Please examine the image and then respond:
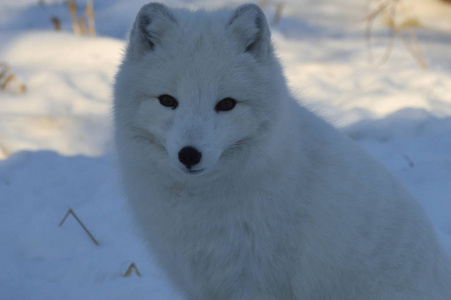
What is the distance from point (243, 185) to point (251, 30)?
0.69 m

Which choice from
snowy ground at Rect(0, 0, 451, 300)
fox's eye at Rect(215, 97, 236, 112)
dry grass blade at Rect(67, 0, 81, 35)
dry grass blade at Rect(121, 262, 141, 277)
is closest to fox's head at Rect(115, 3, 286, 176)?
fox's eye at Rect(215, 97, 236, 112)

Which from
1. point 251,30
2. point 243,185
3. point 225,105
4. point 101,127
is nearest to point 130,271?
point 243,185

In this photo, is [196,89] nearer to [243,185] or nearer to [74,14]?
[243,185]

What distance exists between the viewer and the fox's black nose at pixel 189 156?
2.13m

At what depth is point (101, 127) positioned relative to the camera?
5160mm

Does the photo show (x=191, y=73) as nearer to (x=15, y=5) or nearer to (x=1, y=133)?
(x=1, y=133)

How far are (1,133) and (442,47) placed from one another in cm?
545

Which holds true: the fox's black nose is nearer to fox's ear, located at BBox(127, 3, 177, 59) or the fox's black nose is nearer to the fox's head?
the fox's head

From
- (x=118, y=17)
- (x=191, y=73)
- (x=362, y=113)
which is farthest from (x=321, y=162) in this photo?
(x=118, y=17)

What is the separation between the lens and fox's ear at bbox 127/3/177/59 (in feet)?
7.83

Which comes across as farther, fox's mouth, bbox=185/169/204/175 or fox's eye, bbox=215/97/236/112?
A: fox's eye, bbox=215/97/236/112

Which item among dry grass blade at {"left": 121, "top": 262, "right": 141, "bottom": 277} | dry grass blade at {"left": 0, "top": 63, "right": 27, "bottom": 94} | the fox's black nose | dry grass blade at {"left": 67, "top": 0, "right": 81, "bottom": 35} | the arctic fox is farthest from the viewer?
dry grass blade at {"left": 67, "top": 0, "right": 81, "bottom": 35}

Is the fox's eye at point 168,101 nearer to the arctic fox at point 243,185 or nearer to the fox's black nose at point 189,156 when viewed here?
the arctic fox at point 243,185

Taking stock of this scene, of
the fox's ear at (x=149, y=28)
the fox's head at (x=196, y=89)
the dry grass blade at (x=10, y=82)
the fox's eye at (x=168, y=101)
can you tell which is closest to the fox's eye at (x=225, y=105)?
the fox's head at (x=196, y=89)
